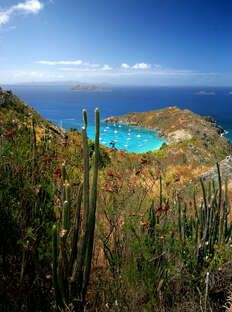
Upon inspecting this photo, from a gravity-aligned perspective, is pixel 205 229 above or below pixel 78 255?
below

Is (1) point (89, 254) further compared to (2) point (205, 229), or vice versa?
(2) point (205, 229)

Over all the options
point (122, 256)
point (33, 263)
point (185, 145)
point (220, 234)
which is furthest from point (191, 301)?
point (185, 145)

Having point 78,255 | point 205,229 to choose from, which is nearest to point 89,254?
point 78,255

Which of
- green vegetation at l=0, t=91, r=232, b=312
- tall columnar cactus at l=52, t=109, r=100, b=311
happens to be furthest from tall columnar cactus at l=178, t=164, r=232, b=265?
tall columnar cactus at l=52, t=109, r=100, b=311

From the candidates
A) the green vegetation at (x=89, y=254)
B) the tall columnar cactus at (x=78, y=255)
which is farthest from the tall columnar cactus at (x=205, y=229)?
the tall columnar cactus at (x=78, y=255)

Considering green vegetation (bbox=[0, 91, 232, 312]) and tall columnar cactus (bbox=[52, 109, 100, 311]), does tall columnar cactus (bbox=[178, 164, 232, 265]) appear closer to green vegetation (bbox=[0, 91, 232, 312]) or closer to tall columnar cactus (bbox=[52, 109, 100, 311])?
green vegetation (bbox=[0, 91, 232, 312])

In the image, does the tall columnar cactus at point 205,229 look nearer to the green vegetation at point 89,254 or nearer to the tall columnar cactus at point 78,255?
the green vegetation at point 89,254

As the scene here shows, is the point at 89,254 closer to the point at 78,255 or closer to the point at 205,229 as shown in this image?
the point at 78,255

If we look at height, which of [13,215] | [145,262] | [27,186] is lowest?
[145,262]

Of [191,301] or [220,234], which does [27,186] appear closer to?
[191,301]

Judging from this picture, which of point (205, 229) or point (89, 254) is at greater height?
point (89, 254)

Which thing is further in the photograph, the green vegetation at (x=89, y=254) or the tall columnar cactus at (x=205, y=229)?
the tall columnar cactus at (x=205, y=229)
